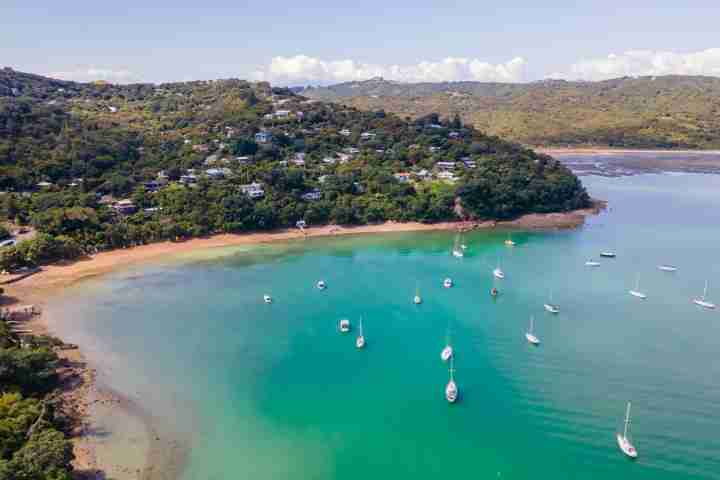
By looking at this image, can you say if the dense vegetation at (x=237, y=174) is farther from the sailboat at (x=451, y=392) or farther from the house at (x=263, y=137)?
the sailboat at (x=451, y=392)

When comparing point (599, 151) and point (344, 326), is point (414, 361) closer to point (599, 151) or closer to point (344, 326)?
point (344, 326)

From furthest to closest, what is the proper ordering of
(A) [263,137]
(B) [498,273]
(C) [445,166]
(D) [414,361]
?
1. (A) [263,137]
2. (C) [445,166]
3. (B) [498,273]
4. (D) [414,361]

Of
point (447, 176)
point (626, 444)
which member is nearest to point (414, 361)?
point (626, 444)

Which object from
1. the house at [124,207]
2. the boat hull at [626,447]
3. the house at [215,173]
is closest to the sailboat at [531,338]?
the boat hull at [626,447]

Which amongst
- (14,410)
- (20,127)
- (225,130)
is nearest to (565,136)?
(225,130)

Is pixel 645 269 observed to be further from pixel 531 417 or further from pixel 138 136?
pixel 138 136

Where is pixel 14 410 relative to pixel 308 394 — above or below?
above
